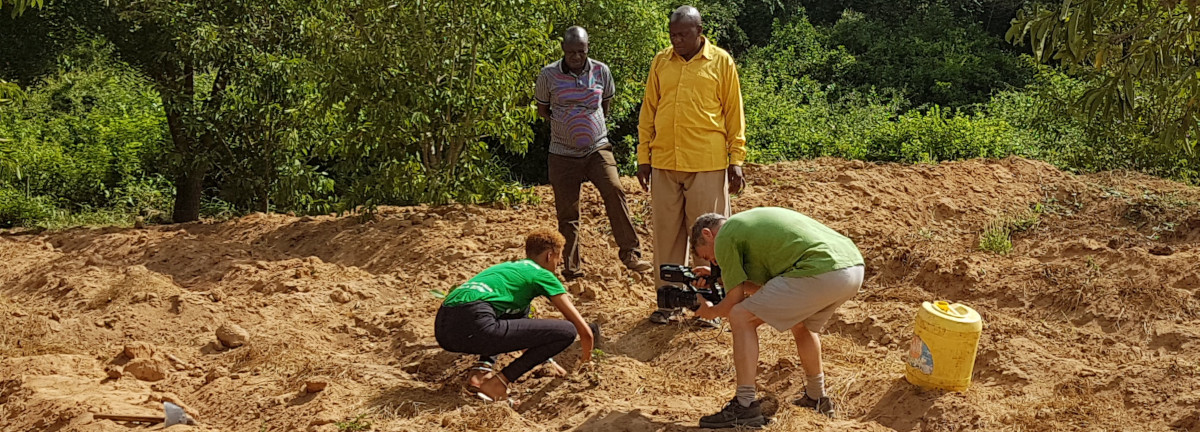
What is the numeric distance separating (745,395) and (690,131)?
6.05ft

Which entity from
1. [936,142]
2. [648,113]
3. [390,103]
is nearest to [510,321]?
[648,113]

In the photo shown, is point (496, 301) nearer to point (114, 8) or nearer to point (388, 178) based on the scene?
point (388, 178)

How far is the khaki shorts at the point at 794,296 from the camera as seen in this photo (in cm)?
470

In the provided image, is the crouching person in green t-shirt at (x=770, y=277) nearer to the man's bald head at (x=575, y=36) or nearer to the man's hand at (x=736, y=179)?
the man's hand at (x=736, y=179)

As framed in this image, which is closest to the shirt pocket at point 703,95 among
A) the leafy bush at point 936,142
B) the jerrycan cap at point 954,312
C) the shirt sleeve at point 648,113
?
the shirt sleeve at point 648,113

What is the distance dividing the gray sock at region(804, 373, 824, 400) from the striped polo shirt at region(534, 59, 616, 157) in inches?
101

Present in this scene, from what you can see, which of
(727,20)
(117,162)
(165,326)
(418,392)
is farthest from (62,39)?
(727,20)

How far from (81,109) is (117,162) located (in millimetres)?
2172

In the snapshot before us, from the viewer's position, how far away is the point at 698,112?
20.0ft

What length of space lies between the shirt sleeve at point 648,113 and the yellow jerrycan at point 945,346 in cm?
197

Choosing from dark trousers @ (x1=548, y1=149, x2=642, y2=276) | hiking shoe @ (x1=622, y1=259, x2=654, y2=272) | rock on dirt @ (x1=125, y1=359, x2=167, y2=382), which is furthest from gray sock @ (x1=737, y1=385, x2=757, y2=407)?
rock on dirt @ (x1=125, y1=359, x2=167, y2=382)

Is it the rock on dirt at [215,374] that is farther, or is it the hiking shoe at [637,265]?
the hiking shoe at [637,265]

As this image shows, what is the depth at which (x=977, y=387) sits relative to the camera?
18.1ft

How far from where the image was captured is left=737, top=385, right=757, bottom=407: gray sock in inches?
Result: 188
